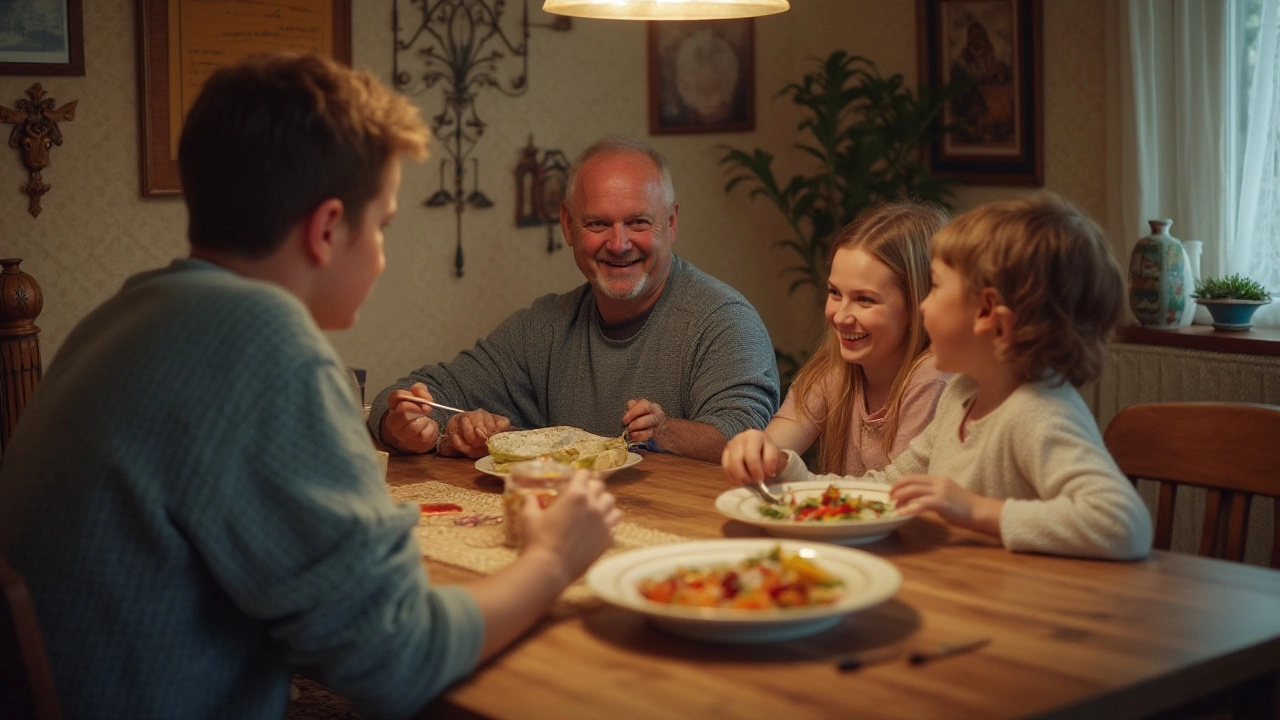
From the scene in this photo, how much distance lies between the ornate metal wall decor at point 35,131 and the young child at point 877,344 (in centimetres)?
216

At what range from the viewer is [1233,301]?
11.6 feet

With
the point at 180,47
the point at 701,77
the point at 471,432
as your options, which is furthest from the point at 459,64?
the point at 471,432

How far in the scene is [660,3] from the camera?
2.27m

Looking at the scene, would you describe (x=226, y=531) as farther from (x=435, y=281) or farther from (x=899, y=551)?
(x=435, y=281)

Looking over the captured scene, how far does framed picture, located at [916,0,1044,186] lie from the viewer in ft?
13.9

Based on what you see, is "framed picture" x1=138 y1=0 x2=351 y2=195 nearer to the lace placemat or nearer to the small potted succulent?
the lace placemat

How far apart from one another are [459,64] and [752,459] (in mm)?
2591

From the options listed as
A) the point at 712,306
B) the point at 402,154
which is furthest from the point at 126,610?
the point at 712,306

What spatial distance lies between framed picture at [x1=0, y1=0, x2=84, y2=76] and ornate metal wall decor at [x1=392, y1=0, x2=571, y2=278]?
0.92m

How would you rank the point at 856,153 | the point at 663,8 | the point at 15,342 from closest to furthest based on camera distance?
the point at 663,8 → the point at 15,342 → the point at 856,153

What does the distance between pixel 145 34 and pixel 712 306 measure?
1.80 metres

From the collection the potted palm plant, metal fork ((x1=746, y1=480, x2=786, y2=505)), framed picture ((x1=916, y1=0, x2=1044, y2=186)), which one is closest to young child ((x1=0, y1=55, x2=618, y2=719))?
metal fork ((x1=746, y1=480, x2=786, y2=505))

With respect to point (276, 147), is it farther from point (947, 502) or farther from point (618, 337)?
point (618, 337)

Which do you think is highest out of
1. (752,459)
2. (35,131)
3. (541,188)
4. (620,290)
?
(35,131)
